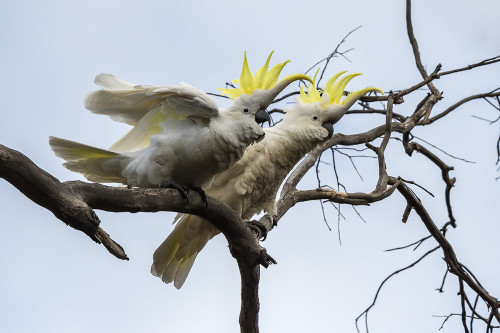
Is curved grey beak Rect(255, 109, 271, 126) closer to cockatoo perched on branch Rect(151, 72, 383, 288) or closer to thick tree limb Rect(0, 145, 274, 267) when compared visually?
cockatoo perched on branch Rect(151, 72, 383, 288)

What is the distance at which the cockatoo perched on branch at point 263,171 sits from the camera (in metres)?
3.36

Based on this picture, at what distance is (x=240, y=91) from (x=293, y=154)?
58 cm

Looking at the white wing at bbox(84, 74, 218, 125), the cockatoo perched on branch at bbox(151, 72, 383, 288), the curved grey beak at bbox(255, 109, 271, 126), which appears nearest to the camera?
the white wing at bbox(84, 74, 218, 125)

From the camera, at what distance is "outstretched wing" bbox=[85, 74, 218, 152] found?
280 cm

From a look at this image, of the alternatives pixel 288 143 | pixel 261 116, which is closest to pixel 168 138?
pixel 261 116

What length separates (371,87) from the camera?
361 centimetres

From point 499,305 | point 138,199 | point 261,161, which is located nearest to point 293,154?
point 261,161

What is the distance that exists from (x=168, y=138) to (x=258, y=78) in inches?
21.9

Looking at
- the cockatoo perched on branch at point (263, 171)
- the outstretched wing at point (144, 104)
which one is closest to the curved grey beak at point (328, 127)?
the cockatoo perched on branch at point (263, 171)

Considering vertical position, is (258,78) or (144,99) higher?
(258,78)

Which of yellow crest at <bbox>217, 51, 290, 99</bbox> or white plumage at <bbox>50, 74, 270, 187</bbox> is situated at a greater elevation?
yellow crest at <bbox>217, 51, 290, 99</bbox>

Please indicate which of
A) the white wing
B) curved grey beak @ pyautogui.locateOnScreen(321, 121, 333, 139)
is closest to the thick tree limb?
the white wing

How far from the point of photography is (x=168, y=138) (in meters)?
2.84

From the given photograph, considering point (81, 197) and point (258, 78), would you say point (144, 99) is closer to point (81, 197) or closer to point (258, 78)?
point (258, 78)
